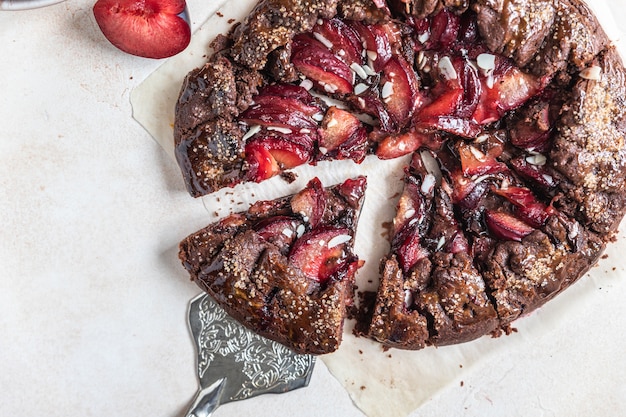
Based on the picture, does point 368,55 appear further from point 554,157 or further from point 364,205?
point 554,157

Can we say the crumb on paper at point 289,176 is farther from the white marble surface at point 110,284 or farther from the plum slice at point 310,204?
the white marble surface at point 110,284

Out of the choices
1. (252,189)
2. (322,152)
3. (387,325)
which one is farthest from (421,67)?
(387,325)

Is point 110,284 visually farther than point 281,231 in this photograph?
Yes

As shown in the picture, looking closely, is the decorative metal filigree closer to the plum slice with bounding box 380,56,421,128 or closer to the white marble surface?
the white marble surface

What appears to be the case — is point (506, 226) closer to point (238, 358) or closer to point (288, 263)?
point (288, 263)

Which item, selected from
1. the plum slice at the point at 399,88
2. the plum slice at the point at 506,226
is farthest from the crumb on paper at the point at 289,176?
the plum slice at the point at 506,226

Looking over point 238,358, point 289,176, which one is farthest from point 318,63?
point 238,358

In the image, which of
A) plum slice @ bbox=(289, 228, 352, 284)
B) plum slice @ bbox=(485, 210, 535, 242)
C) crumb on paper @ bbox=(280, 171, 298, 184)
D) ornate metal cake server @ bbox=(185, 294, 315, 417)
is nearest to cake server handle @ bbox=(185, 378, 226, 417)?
ornate metal cake server @ bbox=(185, 294, 315, 417)
